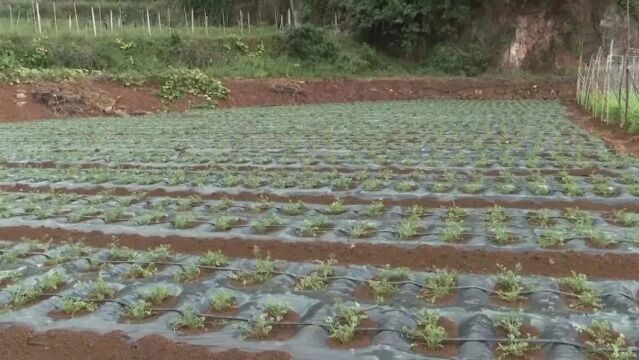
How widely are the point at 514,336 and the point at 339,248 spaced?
197 centimetres

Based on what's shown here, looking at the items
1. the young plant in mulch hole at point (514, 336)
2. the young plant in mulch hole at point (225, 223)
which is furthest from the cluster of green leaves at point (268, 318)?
the young plant in mulch hole at point (225, 223)

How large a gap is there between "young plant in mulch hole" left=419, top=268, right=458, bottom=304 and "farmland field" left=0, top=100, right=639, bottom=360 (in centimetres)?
1

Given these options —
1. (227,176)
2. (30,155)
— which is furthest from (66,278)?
(30,155)

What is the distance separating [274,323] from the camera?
3.44m

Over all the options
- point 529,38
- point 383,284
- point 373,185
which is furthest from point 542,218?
point 529,38

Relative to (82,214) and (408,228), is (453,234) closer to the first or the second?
(408,228)

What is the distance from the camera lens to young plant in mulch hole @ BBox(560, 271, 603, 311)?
3.54m

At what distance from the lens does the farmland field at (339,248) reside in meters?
3.33

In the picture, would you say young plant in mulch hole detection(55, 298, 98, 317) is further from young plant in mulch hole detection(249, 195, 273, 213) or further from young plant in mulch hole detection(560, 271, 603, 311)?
young plant in mulch hole detection(560, 271, 603, 311)

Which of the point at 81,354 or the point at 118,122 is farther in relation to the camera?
the point at 118,122

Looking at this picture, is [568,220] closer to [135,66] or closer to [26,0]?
[135,66]

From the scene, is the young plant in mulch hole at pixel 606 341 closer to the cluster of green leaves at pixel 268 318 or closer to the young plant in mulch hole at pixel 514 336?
the young plant in mulch hole at pixel 514 336

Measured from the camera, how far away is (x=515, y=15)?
84.4 ft

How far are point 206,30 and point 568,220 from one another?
76.3 feet
